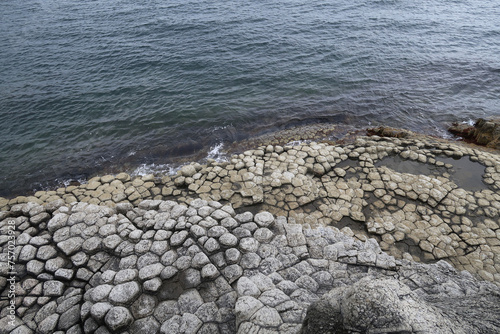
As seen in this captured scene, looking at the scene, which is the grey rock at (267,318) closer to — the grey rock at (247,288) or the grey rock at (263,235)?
the grey rock at (247,288)

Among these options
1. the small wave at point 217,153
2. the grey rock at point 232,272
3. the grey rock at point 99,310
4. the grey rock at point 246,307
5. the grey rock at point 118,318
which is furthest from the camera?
the small wave at point 217,153

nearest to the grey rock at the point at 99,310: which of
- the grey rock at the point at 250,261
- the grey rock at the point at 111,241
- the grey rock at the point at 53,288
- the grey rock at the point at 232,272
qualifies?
the grey rock at the point at 53,288

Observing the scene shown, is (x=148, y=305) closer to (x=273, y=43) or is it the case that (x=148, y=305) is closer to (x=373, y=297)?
(x=373, y=297)

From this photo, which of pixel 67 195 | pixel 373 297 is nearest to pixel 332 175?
pixel 373 297

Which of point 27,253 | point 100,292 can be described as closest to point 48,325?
point 100,292

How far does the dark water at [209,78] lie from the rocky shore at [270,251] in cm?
332

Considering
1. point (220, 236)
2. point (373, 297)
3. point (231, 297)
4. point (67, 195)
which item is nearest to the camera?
point (373, 297)

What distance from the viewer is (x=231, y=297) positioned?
4.64 meters

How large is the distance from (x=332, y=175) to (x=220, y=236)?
4570mm

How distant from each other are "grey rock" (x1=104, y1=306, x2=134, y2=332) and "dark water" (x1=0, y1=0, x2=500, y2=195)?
21.9 feet

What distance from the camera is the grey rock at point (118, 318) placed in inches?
171

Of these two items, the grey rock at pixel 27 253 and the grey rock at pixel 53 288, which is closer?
the grey rock at pixel 53 288

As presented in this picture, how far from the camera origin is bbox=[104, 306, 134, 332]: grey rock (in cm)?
434

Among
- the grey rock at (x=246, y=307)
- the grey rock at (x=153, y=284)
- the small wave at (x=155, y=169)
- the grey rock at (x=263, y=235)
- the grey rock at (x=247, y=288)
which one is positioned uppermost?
the grey rock at (x=246, y=307)
